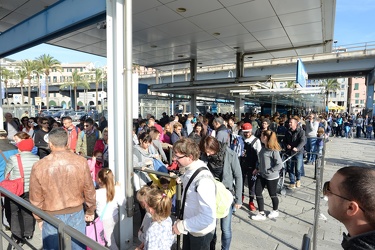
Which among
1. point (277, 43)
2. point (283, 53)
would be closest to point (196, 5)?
point (277, 43)

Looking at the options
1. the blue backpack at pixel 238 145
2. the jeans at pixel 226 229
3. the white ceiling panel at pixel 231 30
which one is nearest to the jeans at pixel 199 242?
the jeans at pixel 226 229

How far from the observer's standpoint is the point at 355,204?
1.20m

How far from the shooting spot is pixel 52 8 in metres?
4.26

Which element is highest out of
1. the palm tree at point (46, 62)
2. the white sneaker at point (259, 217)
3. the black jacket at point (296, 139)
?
the palm tree at point (46, 62)

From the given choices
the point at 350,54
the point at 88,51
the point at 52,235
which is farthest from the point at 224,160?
the point at 350,54

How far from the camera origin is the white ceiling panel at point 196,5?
534cm

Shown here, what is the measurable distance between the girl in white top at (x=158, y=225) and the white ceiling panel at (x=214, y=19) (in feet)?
16.6

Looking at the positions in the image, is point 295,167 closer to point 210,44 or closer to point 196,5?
point 196,5

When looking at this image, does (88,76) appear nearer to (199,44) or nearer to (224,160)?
(199,44)

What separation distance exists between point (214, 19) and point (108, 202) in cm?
535

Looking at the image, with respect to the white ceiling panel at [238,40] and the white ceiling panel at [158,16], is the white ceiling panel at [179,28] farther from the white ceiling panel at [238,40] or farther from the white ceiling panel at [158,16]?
the white ceiling panel at [238,40]

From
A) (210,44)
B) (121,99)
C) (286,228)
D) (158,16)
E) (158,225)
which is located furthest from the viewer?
(210,44)

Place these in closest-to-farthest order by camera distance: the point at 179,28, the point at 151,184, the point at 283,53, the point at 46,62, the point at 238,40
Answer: the point at 151,184 < the point at 179,28 < the point at 238,40 < the point at 283,53 < the point at 46,62

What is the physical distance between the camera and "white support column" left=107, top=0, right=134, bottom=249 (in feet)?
10.7
